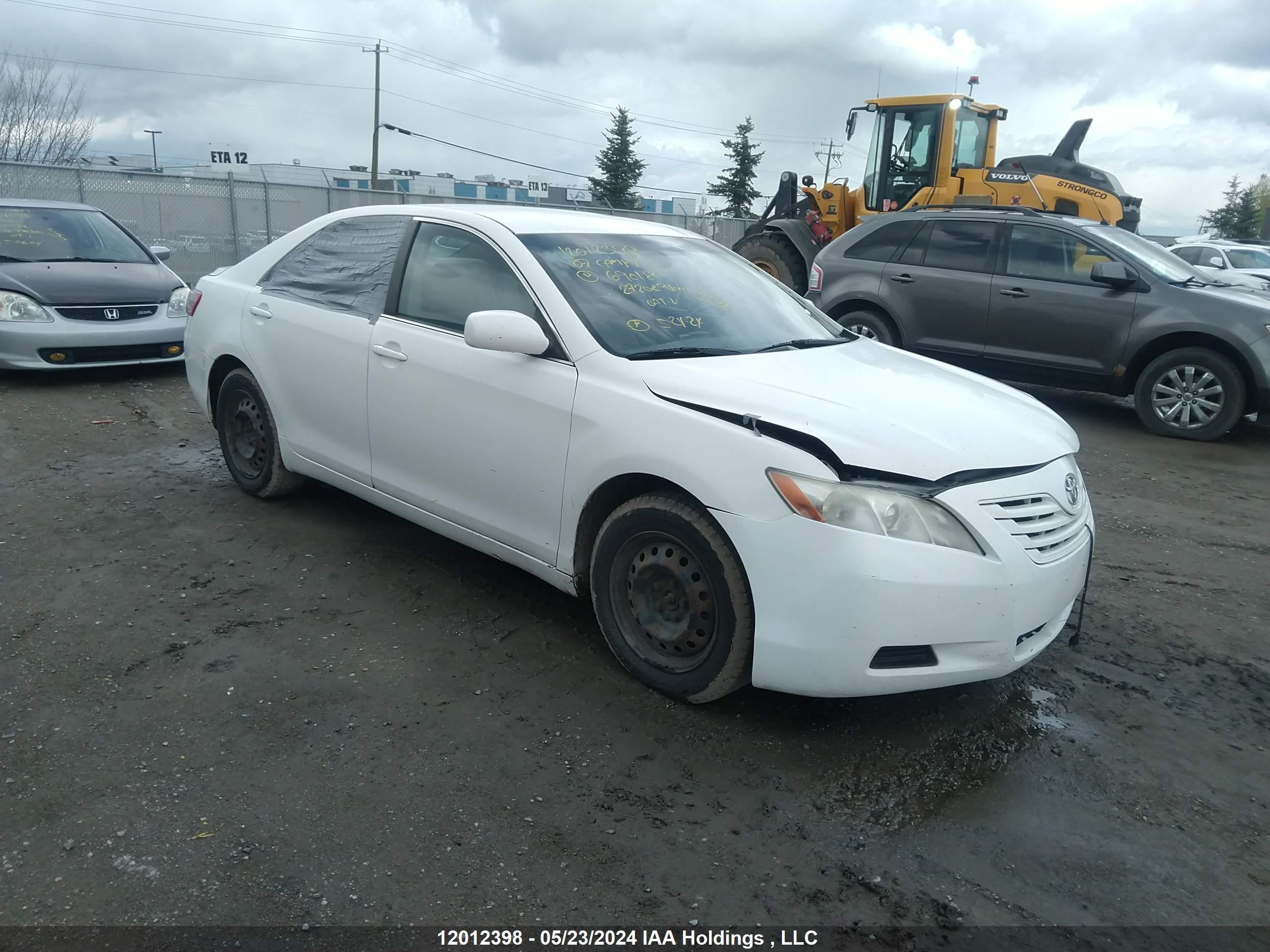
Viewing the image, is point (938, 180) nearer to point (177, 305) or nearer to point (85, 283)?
point (177, 305)

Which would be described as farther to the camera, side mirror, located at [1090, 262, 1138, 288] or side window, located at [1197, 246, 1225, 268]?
side window, located at [1197, 246, 1225, 268]

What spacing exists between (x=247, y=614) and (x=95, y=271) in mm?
6277

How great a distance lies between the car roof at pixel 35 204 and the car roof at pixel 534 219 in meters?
6.29

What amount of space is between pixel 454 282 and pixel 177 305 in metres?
6.07

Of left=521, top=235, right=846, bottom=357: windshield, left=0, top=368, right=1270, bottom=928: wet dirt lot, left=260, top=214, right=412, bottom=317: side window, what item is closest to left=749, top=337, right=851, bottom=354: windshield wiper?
left=521, top=235, right=846, bottom=357: windshield

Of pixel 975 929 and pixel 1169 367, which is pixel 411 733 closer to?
pixel 975 929

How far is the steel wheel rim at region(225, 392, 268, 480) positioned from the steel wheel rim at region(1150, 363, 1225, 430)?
7051 millimetres

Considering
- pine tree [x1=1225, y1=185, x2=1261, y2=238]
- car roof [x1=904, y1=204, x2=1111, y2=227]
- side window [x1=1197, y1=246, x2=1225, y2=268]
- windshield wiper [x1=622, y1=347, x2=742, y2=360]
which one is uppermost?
pine tree [x1=1225, y1=185, x2=1261, y2=238]

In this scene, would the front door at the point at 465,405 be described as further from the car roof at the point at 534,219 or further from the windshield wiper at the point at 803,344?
the windshield wiper at the point at 803,344

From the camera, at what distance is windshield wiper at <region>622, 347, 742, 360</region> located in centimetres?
348

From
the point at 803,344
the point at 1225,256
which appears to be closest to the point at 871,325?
the point at 803,344

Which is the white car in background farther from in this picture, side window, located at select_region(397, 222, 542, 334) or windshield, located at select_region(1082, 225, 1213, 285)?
side window, located at select_region(397, 222, 542, 334)

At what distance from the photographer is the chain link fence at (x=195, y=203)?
15.4m

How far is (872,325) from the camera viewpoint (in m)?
9.45
